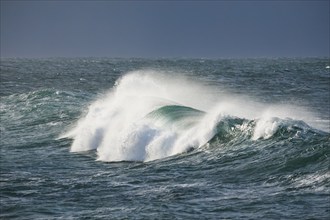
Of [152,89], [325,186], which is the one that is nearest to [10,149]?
[325,186]

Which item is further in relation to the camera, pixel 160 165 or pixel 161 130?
pixel 161 130

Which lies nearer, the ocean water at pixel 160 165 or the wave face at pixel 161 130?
the ocean water at pixel 160 165

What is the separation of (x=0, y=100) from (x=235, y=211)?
36.9 meters

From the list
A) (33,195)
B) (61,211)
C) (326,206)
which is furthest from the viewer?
(33,195)

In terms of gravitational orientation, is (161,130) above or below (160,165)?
above

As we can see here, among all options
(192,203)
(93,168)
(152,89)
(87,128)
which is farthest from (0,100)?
(192,203)

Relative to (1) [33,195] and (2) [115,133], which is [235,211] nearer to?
(1) [33,195]

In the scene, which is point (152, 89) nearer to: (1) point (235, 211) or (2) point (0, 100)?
(2) point (0, 100)

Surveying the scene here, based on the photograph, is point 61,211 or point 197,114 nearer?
point 61,211

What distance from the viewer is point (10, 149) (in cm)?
2475

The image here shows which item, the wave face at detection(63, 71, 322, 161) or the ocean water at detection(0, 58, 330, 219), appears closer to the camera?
the ocean water at detection(0, 58, 330, 219)

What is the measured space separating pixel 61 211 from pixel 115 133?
1181 centimetres

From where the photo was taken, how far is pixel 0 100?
155 feet

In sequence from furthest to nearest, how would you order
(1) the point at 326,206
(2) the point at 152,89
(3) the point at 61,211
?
1. (2) the point at 152,89
2. (3) the point at 61,211
3. (1) the point at 326,206
